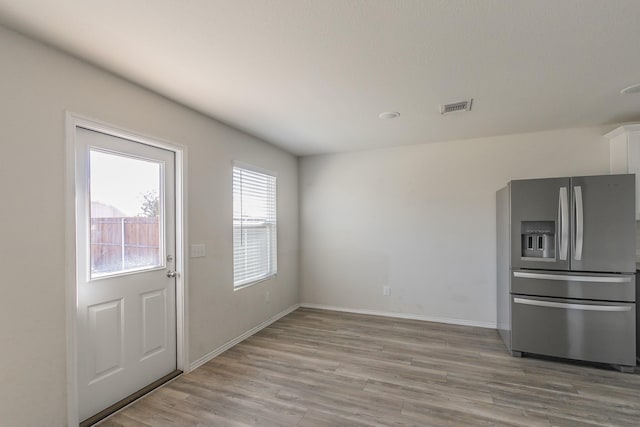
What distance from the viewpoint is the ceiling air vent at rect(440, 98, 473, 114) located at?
2875 millimetres

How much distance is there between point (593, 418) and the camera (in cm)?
216

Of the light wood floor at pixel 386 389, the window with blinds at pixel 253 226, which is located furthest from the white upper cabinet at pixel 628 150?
the window with blinds at pixel 253 226

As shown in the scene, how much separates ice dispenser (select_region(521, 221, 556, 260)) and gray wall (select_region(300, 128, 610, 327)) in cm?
82

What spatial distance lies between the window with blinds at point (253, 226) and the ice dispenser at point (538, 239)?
3.16 m

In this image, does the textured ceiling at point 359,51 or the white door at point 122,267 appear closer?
the textured ceiling at point 359,51

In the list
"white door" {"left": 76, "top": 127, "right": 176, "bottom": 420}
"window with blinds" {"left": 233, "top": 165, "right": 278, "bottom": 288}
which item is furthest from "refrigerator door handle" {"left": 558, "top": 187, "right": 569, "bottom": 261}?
"white door" {"left": 76, "top": 127, "right": 176, "bottom": 420}

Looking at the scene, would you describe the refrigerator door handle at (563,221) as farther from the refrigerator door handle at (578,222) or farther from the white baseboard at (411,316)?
the white baseboard at (411,316)

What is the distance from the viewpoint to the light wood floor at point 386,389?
7.19 ft

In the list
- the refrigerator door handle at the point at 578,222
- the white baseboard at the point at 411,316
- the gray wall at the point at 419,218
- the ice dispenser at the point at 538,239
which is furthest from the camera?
the white baseboard at the point at 411,316

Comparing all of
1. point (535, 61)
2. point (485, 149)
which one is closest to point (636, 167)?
point (485, 149)

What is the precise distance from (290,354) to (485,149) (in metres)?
3.64

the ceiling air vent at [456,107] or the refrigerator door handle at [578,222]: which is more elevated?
the ceiling air vent at [456,107]

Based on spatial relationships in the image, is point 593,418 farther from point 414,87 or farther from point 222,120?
point 222,120

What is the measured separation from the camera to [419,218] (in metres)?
4.43
